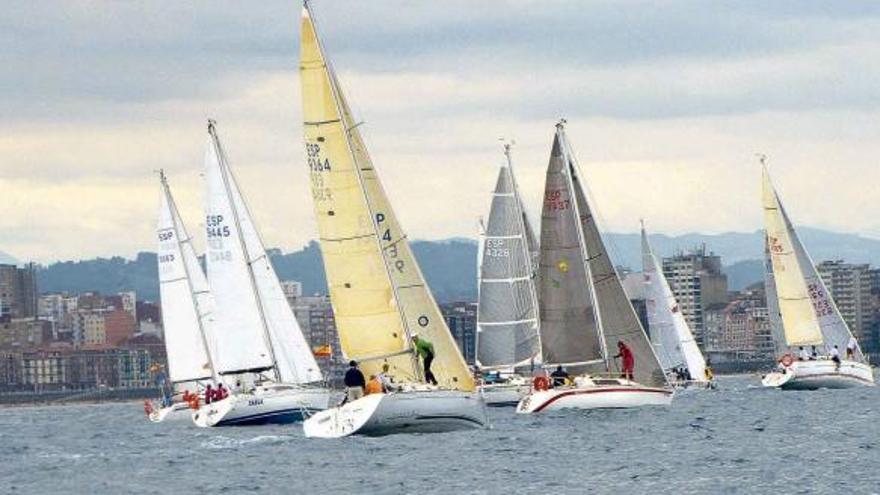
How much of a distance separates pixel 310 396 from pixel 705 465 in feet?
78.1

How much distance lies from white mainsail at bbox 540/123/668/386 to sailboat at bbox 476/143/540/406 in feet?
56.0

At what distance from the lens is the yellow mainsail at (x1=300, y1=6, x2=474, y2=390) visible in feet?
185

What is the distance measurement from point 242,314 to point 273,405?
7.17 metres

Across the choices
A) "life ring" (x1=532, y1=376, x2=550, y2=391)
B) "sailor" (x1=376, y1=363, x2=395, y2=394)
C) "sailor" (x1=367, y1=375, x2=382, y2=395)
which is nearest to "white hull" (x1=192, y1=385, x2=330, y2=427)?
"life ring" (x1=532, y1=376, x2=550, y2=391)

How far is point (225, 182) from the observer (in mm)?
80750

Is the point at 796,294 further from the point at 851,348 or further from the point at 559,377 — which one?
the point at 559,377

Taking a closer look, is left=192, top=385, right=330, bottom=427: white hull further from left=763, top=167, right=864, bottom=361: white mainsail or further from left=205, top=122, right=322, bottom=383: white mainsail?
left=763, top=167, right=864, bottom=361: white mainsail

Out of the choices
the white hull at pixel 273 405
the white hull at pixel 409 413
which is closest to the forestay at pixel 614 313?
the white hull at pixel 273 405

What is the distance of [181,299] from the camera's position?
327ft

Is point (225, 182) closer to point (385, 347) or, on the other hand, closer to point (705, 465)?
point (385, 347)

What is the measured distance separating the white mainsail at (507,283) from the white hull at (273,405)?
20.5 metres

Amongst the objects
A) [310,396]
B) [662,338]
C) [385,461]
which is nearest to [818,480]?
[385,461]

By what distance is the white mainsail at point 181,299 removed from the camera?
9650 centimetres

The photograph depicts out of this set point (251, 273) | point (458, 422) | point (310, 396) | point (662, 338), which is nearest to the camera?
point (458, 422)
